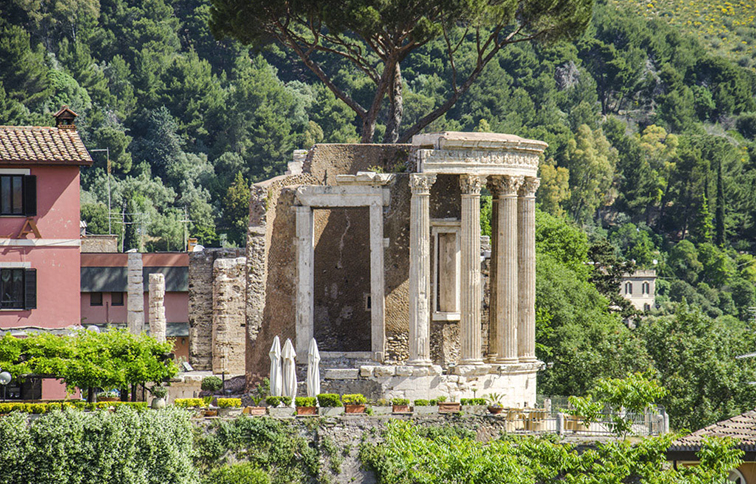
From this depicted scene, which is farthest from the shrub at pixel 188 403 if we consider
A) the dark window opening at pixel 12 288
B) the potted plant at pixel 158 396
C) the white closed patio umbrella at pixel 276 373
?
the dark window opening at pixel 12 288

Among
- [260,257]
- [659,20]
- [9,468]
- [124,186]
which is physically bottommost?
[9,468]

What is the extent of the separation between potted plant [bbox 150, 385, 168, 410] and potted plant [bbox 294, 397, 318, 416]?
12.3 ft

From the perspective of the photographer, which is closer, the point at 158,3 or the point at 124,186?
the point at 124,186

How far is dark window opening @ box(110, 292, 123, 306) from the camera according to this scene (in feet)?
238

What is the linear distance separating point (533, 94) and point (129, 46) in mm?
39687

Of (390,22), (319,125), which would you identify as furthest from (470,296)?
(319,125)

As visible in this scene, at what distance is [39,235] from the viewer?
43.5 metres

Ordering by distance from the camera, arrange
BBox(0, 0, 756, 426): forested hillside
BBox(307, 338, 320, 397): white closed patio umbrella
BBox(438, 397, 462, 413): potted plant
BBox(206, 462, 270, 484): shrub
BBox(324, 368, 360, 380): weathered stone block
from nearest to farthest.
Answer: BBox(206, 462, 270, 484): shrub, BBox(438, 397, 462, 413): potted plant, BBox(307, 338, 320, 397): white closed patio umbrella, BBox(324, 368, 360, 380): weathered stone block, BBox(0, 0, 756, 426): forested hillside

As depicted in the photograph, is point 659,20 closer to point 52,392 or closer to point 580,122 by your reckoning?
point 580,122

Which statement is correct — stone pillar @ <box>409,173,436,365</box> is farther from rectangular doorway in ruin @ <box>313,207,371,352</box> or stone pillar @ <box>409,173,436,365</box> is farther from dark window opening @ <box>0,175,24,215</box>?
dark window opening @ <box>0,175,24,215</box>

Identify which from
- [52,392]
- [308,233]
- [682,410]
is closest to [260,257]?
[308,233]

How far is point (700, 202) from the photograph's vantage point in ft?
417

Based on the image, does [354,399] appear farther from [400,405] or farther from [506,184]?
[506,184]

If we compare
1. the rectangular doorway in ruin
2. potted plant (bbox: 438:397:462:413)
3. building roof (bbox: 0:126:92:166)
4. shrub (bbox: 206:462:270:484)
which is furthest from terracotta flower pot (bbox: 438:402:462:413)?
building roof (bbox: 0:126:92:166)
